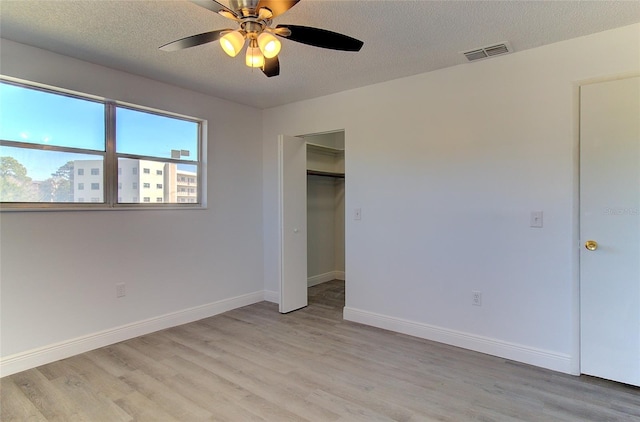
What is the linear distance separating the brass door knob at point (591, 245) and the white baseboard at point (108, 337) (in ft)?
11.8

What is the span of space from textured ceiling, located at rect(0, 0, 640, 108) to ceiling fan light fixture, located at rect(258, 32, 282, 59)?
1.38ft

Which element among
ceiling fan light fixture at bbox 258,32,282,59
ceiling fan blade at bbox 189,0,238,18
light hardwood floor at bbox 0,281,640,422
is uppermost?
ceiling fan blade at bbox 189,0,238,18

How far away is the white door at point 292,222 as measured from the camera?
4004mm

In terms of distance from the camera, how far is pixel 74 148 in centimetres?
295

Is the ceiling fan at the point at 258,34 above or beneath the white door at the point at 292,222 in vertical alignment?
above

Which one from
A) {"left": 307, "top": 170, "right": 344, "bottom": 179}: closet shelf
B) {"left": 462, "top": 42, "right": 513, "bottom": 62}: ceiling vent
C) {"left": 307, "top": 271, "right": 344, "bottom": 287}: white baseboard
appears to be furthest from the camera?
{"left": 307, "top": 271, "right": 344, "bottom": 287}: white baseboard

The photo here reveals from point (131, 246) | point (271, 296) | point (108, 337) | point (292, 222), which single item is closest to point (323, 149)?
point (292, 222)

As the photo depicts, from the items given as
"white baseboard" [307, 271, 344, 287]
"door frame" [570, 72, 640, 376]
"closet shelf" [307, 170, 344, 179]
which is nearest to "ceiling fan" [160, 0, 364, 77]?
"door frame" [570, 72, 640, 376]

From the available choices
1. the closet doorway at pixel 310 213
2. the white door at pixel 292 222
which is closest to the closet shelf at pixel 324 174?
the closet doorway at pixel 310 213

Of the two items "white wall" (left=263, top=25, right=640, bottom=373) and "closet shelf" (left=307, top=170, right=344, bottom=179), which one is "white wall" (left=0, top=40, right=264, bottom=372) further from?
"white wall" (left=263, top=25, right=640, bottom=373)

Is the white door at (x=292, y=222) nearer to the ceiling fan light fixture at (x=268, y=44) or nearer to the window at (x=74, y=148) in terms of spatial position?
the window at (x=74, y=148)

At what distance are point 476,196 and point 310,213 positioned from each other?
283cm

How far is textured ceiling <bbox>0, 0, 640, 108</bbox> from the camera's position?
215cm

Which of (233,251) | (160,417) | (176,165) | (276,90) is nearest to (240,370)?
(160,417)
